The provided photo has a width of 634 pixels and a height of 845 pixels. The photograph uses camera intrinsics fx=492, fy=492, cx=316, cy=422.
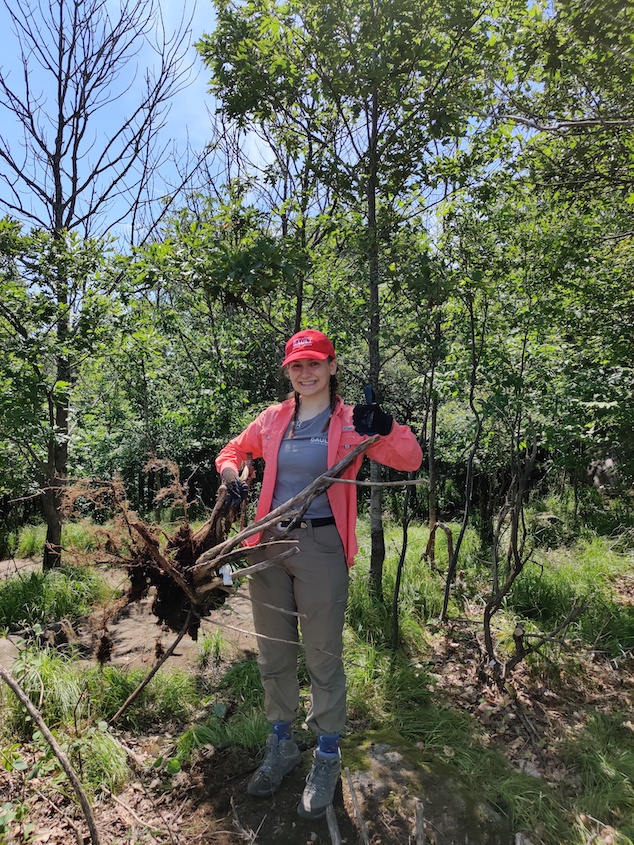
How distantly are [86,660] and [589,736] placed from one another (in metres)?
3.37

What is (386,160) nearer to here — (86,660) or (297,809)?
(297,809)

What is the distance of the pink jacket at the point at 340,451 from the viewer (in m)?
2.12

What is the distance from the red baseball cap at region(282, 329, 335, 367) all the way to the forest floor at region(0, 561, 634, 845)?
49.9 inches

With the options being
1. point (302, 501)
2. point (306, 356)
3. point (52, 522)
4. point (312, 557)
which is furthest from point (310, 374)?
point (52, 522)

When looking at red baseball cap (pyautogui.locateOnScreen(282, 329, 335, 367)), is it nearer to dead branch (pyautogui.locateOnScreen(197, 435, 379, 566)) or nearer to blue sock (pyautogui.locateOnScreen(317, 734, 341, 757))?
dead branch (pyautogui.locateOnScreen(197, 435, 379, 566))

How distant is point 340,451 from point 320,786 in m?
1.50

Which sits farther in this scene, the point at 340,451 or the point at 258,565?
the point at 340,451

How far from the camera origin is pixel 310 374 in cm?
230

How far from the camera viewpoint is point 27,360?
4305 millimetres

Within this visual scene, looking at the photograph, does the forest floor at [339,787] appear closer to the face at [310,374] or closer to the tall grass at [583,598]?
the tall grass at [583,598]

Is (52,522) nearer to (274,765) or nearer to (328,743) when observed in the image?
(274,765)

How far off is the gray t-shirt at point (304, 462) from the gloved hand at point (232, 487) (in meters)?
0.20

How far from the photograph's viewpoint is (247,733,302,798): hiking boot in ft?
7.58

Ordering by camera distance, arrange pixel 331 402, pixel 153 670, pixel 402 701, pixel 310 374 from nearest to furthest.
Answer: pixel 310 374, pixel 331 402, pixel 153 670, pixel 402 701
